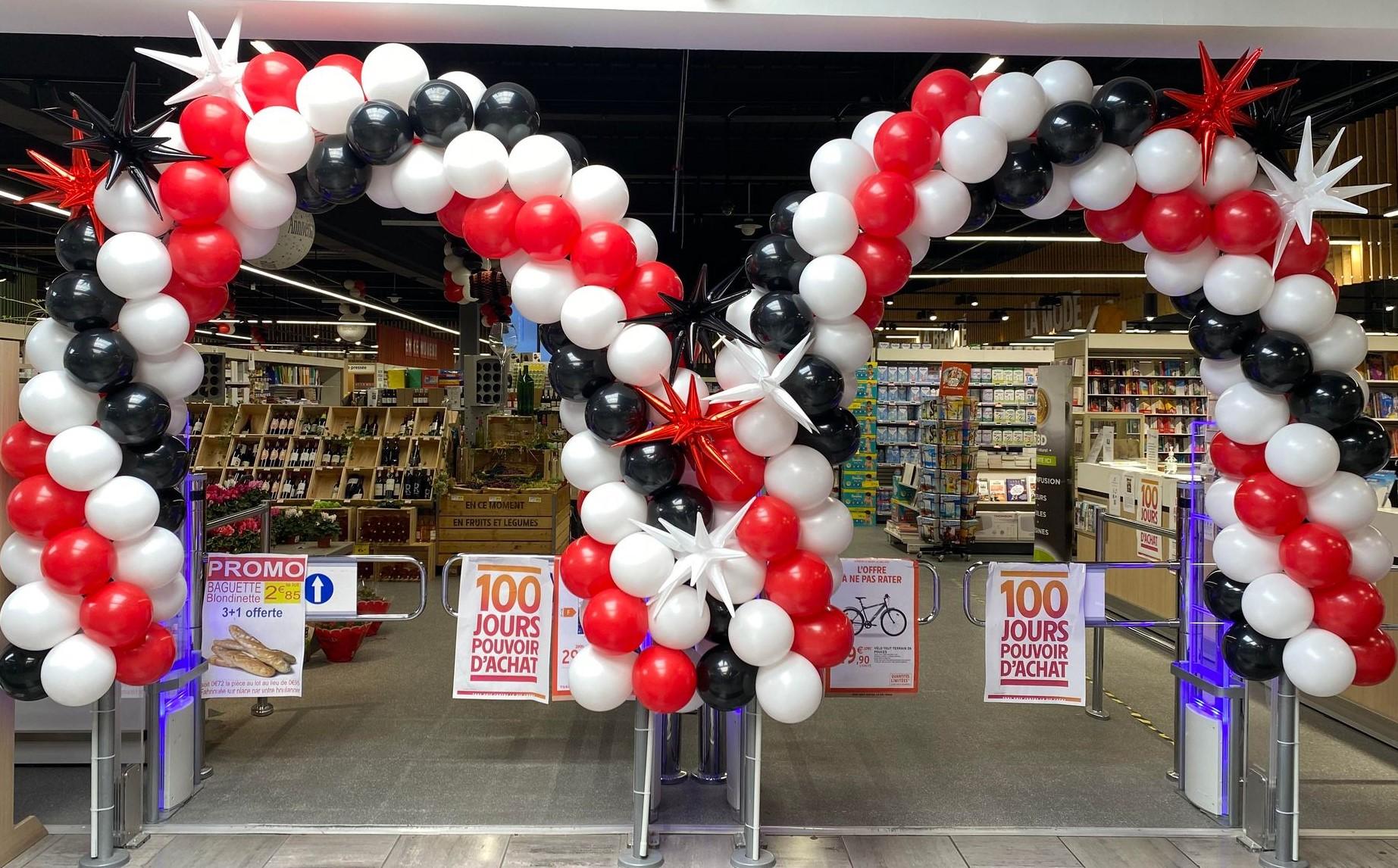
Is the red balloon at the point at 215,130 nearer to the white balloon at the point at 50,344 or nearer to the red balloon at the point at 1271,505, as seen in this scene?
the white balloon at the point at 50,344

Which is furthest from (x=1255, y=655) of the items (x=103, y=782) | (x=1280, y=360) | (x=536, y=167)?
(x=103, y=782)

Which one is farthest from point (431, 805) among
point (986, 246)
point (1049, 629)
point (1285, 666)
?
point (986, 246)

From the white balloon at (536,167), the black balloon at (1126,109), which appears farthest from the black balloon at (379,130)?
the black balloon at (1126,109)

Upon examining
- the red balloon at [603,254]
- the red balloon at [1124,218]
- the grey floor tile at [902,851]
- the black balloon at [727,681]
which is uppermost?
the red balloon at [1124,218]

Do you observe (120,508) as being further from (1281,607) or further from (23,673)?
(1281,607)

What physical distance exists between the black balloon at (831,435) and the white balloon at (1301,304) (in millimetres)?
1354

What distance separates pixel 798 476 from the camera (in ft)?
9.64

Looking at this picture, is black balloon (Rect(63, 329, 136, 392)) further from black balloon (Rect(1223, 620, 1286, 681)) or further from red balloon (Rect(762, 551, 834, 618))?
black balloon (Rect(1223, 620, 1286, 681))

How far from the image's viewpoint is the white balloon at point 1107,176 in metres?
3.00

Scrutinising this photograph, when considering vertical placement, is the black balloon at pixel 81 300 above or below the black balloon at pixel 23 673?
above

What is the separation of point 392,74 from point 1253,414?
10.3ft

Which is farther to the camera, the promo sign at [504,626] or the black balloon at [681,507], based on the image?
the promo sign at [504,626]

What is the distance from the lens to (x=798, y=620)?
299cm

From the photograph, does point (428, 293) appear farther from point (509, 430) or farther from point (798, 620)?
point (798, 620)
